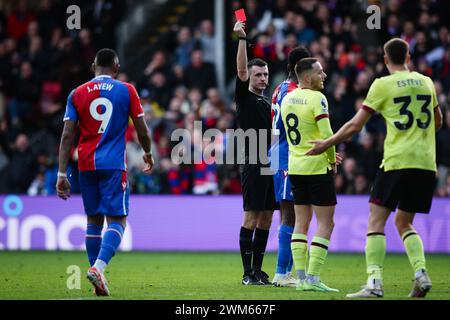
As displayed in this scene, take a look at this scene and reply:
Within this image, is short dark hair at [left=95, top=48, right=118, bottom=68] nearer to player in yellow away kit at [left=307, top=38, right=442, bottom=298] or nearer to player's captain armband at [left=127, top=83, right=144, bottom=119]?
player's captain armband at [left=127, top=83, right=144, bottom=119]

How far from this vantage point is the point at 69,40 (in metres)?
22.3

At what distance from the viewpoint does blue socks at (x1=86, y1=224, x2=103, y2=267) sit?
10.3 meters

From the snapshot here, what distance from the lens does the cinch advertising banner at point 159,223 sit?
17781mm

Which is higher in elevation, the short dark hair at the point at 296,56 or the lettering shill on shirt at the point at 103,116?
the short dark hair at the point at 296,56

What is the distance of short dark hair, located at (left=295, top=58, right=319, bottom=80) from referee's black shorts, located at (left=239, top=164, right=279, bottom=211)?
163cm

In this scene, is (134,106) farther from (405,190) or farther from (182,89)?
(182,89)

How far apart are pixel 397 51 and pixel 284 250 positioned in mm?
2861

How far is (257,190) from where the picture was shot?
37.8ft

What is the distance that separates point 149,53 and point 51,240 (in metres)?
7.67

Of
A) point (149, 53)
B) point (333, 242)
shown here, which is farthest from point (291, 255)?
point (149, 53)

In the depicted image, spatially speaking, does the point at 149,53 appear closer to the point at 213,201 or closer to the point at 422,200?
the point at 213,201

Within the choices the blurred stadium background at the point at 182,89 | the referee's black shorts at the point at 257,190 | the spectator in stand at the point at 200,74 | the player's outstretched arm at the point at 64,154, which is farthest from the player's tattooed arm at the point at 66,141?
the spectator in stand at the point at 200,74

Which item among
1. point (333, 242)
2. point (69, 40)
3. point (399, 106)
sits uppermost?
point (69, 40)

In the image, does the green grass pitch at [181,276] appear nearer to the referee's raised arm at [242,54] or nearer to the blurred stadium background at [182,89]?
the blurred stadium background at [182,89]
